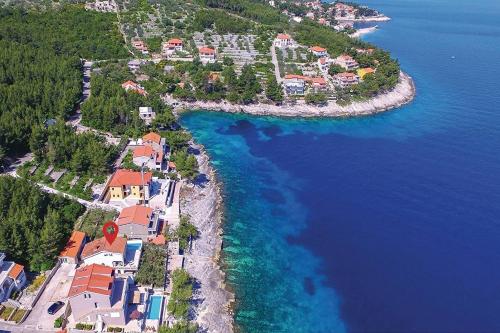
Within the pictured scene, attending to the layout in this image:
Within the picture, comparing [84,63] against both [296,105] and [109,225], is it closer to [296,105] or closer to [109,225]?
[296,105]

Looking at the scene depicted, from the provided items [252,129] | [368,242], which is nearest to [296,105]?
[252,129]

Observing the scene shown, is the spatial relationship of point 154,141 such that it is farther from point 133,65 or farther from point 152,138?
point 133,65

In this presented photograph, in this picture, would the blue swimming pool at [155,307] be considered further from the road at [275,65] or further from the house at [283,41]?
the house at [283,41]

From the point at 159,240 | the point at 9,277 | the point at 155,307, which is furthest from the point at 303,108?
the point at 9,277

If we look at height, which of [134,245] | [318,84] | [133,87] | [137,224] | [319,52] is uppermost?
[319,52]

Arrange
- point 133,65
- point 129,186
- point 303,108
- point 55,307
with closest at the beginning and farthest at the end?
point 55,307, point 129,186, point 303,108, point 133,65
